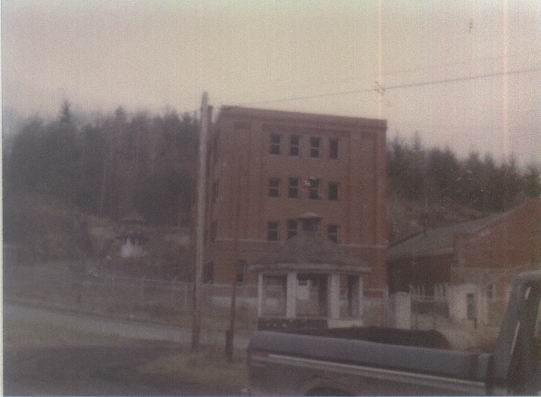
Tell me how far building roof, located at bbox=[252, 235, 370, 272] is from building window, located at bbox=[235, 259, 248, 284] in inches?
Result: 5.4

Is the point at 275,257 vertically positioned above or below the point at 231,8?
below

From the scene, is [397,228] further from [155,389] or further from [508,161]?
[155,389]

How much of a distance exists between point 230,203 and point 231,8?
98.2 inches

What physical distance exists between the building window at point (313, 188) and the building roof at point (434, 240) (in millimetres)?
1128

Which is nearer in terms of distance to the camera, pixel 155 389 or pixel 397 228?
pixel 155 389

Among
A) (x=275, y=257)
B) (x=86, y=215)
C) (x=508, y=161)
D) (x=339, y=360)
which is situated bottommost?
(x=339, y=360)

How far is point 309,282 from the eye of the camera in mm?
7680

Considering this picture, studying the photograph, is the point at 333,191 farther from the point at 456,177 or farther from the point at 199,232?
the point at 199,232

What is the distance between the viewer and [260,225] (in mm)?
7441

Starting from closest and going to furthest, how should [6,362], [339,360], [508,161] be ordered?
[339,360]
[6,362]
[508,161]

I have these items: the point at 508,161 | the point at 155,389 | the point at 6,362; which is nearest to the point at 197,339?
the point at 155,389

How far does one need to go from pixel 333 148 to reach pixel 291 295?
5.89ft

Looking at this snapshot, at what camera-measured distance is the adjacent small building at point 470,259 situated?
724 centimetres

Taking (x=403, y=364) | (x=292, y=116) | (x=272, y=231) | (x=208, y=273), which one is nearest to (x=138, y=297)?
(x=208, y=273)
